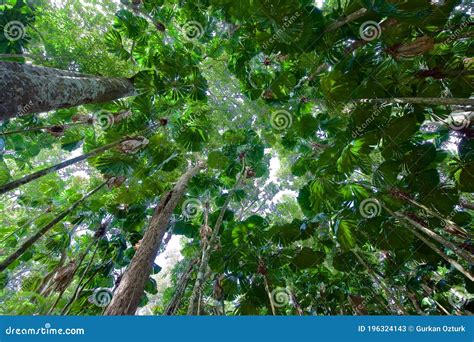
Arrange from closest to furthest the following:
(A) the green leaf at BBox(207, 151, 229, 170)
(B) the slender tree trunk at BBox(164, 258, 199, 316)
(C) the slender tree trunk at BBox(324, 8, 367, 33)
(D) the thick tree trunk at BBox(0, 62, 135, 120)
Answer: (D) the thick tree trunk at BBox(0, 62, 135, 120), (C) the slender tree trunk at BBox(324, 8, 367, 33), (B) the slender tree trunk at BBox(164, 258, 199, 316), (A) the green leaf at BBox(207, 151, 229, 170)

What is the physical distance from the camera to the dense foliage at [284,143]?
246 cm

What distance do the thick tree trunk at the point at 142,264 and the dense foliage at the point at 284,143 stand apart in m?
0.15

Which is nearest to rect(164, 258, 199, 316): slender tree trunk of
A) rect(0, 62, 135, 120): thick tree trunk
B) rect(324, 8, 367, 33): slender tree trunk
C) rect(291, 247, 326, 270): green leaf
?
rect(291, 247, 326, 270): green leaf

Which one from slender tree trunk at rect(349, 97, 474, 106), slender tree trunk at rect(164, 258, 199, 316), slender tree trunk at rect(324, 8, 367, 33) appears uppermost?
slender tree trunk at rect(324, 8, 367, 33)

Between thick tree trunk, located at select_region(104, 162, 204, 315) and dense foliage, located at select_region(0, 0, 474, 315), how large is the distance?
0.50 feet

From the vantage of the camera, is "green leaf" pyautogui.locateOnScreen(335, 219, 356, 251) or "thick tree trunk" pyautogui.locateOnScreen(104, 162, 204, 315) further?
"green leaf" pyautogui.locateOnScreen(335, 219, 356, 251)

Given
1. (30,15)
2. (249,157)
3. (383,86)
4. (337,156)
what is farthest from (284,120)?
(30,15)

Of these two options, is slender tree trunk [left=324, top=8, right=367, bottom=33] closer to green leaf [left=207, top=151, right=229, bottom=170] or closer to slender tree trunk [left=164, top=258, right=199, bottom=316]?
green leaf [left=207, top=151, right=229, bottom=170]

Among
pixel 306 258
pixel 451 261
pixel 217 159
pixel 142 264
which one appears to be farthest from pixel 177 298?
pixel 451 261

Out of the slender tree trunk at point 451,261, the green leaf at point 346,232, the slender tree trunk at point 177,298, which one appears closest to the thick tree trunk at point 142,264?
the slender tree trunk at point 177,298

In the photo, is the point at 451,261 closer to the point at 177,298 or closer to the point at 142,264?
the point at 177,298

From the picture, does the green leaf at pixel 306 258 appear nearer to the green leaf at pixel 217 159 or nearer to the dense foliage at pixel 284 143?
the dense foliage at pixel 284 143

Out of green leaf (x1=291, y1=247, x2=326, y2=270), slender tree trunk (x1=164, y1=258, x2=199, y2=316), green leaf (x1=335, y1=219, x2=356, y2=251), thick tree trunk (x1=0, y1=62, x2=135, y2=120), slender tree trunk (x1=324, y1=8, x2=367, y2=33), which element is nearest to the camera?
thick tree trunk (x1=0, y1=62, x2=135, y2=120)

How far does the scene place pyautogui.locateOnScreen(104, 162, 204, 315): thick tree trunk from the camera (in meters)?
2.48
